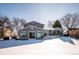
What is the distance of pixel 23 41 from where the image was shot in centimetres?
614

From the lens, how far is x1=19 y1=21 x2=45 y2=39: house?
613 centimetres

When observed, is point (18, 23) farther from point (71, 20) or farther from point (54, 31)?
point (71, 20)

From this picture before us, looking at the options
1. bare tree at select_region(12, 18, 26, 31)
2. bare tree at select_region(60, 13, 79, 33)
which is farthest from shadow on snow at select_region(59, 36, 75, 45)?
bare tree at select_region(12, 18, 26, 31)

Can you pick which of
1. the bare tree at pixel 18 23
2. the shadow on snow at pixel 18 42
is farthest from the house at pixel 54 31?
the bare tree at pixel 18 23

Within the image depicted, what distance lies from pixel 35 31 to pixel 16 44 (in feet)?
1.27

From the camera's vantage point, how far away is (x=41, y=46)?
20.1 feet

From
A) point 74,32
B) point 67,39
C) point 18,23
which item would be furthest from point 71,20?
point 18,23

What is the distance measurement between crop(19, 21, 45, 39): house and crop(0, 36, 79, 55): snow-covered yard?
3.3 inches

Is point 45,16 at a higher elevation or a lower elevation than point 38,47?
higher

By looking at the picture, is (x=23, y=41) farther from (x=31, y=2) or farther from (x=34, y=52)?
(x=31, y=2)

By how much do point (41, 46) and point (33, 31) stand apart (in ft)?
0.94

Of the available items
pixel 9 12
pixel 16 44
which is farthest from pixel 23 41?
pixel 9 12

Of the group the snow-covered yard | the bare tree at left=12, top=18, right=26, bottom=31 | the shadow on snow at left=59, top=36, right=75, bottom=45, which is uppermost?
the bare tree at left=12, top=18, right=26, bottom=31

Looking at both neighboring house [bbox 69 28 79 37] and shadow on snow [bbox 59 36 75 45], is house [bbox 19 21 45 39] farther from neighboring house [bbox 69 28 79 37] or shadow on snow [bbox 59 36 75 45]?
neighboring house [bbox 69 28 79 37]
